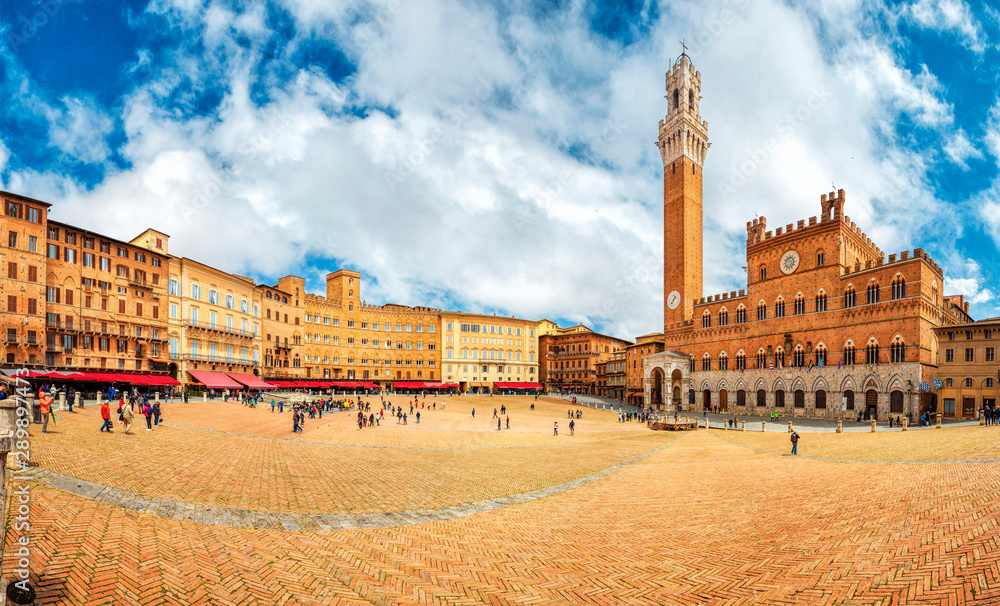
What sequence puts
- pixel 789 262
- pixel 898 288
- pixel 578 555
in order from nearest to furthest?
pixel 578 555 < pixel 898 288 < pixel 789 262

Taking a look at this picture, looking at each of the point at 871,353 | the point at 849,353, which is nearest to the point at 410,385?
the point at 849,353

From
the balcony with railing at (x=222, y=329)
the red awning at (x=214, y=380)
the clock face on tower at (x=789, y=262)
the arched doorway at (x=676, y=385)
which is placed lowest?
the arched doorway at (x=676, y=385)

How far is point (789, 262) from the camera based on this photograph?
1991 inches

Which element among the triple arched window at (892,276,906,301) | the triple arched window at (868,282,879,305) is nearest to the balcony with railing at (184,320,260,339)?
the triple arched window at (868,282,879,305)

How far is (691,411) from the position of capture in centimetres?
5756

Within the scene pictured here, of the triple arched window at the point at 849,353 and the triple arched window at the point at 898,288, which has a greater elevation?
the triple arched window at the point at 898,288

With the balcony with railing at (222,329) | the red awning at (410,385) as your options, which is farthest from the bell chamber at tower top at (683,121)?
the balcony with railing at (222,329)

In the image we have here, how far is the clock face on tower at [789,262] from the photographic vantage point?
4984 cm

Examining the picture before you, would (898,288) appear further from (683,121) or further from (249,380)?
(249,380)

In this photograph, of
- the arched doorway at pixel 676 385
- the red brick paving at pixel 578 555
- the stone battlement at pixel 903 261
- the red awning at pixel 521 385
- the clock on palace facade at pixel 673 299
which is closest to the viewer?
the red brick paving at pixel 578 555

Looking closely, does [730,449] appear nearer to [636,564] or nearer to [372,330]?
[636,564]

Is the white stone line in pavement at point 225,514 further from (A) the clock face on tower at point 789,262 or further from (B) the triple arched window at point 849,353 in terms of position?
(A) the clock face on tower at point 789,262

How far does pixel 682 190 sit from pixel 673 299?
582 inches

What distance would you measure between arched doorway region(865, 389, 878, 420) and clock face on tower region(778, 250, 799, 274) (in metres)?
14.0
